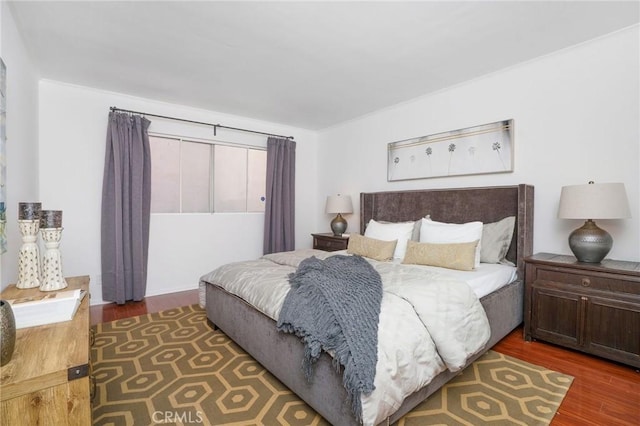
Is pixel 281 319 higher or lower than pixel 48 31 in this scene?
lower

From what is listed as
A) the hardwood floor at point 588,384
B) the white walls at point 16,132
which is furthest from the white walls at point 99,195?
the hardwood floor at point 588,384

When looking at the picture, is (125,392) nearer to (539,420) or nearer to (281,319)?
(281,319)

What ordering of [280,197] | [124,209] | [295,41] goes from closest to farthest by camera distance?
1. [295,41]
2. [124,209]
3. [280,197]

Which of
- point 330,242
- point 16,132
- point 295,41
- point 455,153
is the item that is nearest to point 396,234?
point 455,153

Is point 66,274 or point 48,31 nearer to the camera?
point 48,31

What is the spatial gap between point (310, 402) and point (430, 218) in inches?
93.0

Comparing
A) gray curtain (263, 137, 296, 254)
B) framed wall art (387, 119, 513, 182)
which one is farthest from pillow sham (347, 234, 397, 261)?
gray curtain (263, 137, 296, 254)

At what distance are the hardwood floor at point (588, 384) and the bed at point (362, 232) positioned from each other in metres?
0.20

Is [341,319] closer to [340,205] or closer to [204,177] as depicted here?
[340,205]

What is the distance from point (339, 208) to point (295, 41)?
2.35 metres

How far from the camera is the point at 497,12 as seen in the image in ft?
6.67

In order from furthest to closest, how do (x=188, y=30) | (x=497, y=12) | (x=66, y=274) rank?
(x=66, y=274)
(x=188, y=30)
(x=497, y=12)

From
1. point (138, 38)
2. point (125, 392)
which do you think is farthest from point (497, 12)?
point (125, 392)

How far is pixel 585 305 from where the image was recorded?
2.16 meters
